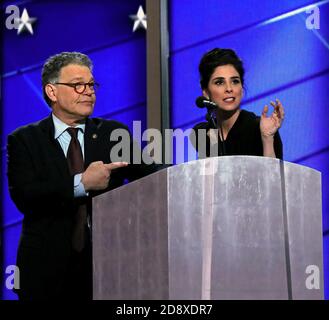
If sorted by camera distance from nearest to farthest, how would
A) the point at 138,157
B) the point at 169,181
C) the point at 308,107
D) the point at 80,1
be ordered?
the point at 169,181 → the point at 138,157 → the point at 308,107 → the point at 80,1

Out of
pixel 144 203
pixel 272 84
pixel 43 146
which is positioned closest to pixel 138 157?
pixel 43 146

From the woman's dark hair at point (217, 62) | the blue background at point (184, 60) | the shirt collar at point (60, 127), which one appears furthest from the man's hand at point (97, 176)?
the blue background at point (184, 60)

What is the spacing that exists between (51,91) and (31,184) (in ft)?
1.50

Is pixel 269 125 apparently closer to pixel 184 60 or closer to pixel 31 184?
pixel 31 184

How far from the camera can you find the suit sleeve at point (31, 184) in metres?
2.68

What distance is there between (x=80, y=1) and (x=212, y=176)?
262cm

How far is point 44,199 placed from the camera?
2684mm

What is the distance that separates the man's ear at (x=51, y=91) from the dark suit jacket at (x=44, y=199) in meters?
0.18

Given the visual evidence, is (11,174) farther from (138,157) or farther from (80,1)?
(80,1)

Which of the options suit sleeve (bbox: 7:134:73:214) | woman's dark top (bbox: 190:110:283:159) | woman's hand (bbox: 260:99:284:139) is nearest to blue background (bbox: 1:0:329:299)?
woman's dark top (bbox: 190:110:283:159)

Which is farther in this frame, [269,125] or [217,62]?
[217,62]

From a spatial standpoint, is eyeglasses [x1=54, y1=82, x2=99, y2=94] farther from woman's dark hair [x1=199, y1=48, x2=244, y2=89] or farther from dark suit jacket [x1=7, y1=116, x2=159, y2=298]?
woman's dark hair [x1=199, y1=48, x2=244, y2=89]

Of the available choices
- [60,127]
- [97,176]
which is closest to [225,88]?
[60,127]

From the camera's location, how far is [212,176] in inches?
80.0
